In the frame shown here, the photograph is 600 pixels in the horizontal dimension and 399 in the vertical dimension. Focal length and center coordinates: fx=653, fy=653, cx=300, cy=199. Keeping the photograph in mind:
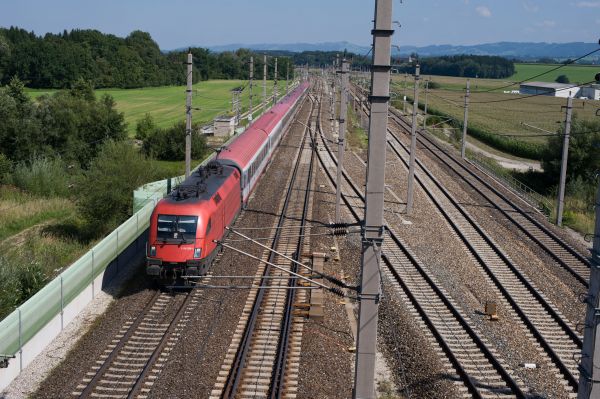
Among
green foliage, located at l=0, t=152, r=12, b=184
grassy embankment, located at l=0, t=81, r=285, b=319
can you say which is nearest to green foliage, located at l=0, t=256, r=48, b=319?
grassy embankment, located at l=0, t=81, r=285, b=319

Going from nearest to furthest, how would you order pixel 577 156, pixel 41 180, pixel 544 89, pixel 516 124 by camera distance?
pixel 577 156 → pixel 41 180 → pixel 516 124 → pixel 544 89

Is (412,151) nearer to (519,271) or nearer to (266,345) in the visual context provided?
(519,271)

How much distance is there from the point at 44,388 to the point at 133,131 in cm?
5586

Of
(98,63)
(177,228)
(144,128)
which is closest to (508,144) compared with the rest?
(144,128)

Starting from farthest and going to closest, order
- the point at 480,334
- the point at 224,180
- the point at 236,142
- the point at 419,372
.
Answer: the point at 236,142, the point at 224,180, the point at 480,334, the point at 419,372

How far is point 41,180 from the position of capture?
4009 centimetres

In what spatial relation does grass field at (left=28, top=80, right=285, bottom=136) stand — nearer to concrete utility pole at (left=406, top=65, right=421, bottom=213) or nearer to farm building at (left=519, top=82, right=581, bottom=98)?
concrete utility pole at (left=406, top=65, right=421, bottom=213)

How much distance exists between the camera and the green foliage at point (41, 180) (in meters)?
39.7

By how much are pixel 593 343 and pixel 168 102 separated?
8942cm

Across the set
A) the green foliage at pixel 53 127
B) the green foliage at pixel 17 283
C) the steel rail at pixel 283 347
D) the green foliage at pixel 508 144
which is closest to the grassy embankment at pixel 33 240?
the green foliage at pixel 17 283

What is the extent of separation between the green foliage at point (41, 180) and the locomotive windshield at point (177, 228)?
24762mm

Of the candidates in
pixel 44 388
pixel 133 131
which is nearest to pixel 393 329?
pixel 44 388

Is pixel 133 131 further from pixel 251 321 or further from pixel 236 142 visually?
A: pixel 251 321

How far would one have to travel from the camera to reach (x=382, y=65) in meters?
9.21
